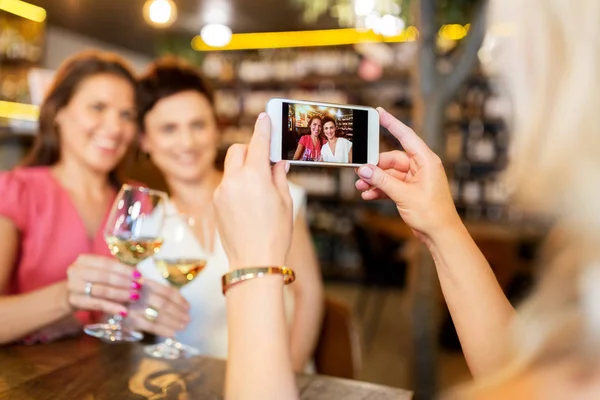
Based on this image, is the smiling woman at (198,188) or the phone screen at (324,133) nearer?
the phone screen at (324,133)

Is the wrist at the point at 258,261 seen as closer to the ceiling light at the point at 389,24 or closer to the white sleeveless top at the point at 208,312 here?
the white sleeveless top at the point at 208,312

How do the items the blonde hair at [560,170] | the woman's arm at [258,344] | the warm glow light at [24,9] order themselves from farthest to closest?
the warm glow light at [24,9] < the woman's arm at [258,344] < the blonde hair at [560,170]

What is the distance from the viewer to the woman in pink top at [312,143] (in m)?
0.89

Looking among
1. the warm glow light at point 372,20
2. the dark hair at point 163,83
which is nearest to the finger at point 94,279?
the dark hair at point 163,83

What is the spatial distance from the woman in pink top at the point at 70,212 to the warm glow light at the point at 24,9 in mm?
5270

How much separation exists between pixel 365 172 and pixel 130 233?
54cm

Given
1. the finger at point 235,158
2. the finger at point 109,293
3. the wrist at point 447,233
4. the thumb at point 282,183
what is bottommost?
the finger at point 109,293

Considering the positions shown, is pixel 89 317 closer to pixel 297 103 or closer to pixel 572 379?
pixel 297 103

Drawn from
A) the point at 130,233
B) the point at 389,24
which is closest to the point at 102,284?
the point at 130,233

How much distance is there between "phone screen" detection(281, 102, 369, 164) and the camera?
88 centimetres

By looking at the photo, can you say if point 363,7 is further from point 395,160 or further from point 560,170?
point 560,170

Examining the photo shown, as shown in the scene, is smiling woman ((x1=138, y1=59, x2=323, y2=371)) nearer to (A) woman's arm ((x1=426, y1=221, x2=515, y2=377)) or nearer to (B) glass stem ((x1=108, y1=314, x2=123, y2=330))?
(B) glass stem ((x1=108, y1=314, x2=123, y2=330))

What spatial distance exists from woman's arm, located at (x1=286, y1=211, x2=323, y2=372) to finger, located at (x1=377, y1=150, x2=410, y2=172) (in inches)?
24.8

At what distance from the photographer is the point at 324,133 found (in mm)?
926
